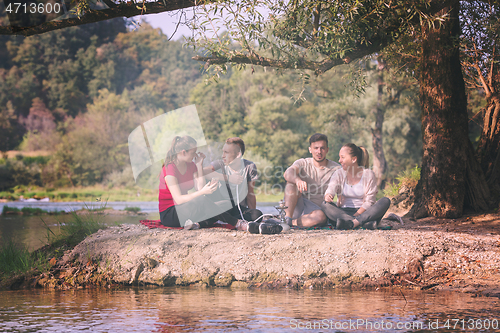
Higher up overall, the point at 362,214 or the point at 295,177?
the point at 295,177

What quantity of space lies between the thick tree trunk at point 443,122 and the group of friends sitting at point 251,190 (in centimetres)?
207

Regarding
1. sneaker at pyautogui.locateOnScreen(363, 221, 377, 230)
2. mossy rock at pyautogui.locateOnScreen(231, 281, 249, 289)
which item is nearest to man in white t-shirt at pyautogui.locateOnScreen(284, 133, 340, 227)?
sneaker at pyautogui.locateOnScreen(363, 221, 377, 230)

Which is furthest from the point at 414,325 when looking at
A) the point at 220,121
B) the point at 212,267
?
the point at 220,121

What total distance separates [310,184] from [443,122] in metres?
3.10

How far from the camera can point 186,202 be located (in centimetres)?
712

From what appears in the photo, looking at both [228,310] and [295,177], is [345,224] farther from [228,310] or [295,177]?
[228,310]

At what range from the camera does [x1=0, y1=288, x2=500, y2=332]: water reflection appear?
4164mm

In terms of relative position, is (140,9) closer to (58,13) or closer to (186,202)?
(58,13)

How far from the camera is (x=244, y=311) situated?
4688 mm

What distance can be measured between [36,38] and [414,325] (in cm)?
5961

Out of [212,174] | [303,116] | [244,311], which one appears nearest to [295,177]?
[212,174]

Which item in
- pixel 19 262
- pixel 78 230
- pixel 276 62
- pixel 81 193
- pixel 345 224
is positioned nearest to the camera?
pixel 19 262

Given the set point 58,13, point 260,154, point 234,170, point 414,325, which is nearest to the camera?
point 414,325

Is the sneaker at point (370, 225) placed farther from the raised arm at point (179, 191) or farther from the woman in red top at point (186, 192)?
the raised arm at point (179, 191)
